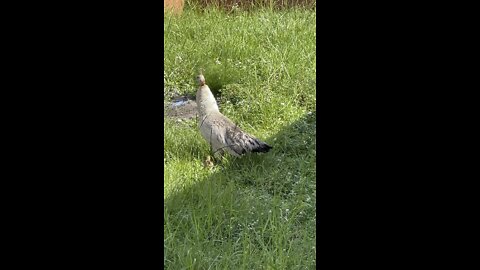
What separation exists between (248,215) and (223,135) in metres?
0.75

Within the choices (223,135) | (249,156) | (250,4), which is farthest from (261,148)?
(250,4)

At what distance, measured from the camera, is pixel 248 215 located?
2949 mm

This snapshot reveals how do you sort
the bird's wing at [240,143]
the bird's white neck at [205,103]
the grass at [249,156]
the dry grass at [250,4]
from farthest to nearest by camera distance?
the dry grass at [250,4] < the bird's white neck at [205,103] < the bird's wing at [240,143] < the grass at [249,156]

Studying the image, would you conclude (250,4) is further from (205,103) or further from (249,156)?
(249,156)

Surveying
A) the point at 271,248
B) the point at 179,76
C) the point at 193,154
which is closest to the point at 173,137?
the point at 193,154

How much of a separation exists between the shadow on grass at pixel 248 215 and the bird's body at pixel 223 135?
0.10 m

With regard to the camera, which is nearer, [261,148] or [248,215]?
[248,215]

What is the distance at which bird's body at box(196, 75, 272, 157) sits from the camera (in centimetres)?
354

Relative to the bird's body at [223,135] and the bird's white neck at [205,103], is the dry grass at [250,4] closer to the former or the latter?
the bird's white neck at [205,103]

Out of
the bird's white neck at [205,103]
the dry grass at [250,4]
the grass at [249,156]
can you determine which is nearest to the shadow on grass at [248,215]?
the grass at [249,156]

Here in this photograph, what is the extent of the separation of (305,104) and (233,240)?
6.14 feet

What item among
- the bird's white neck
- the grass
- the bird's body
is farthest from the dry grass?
the bird's body

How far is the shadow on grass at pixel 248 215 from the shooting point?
98.3 inches
